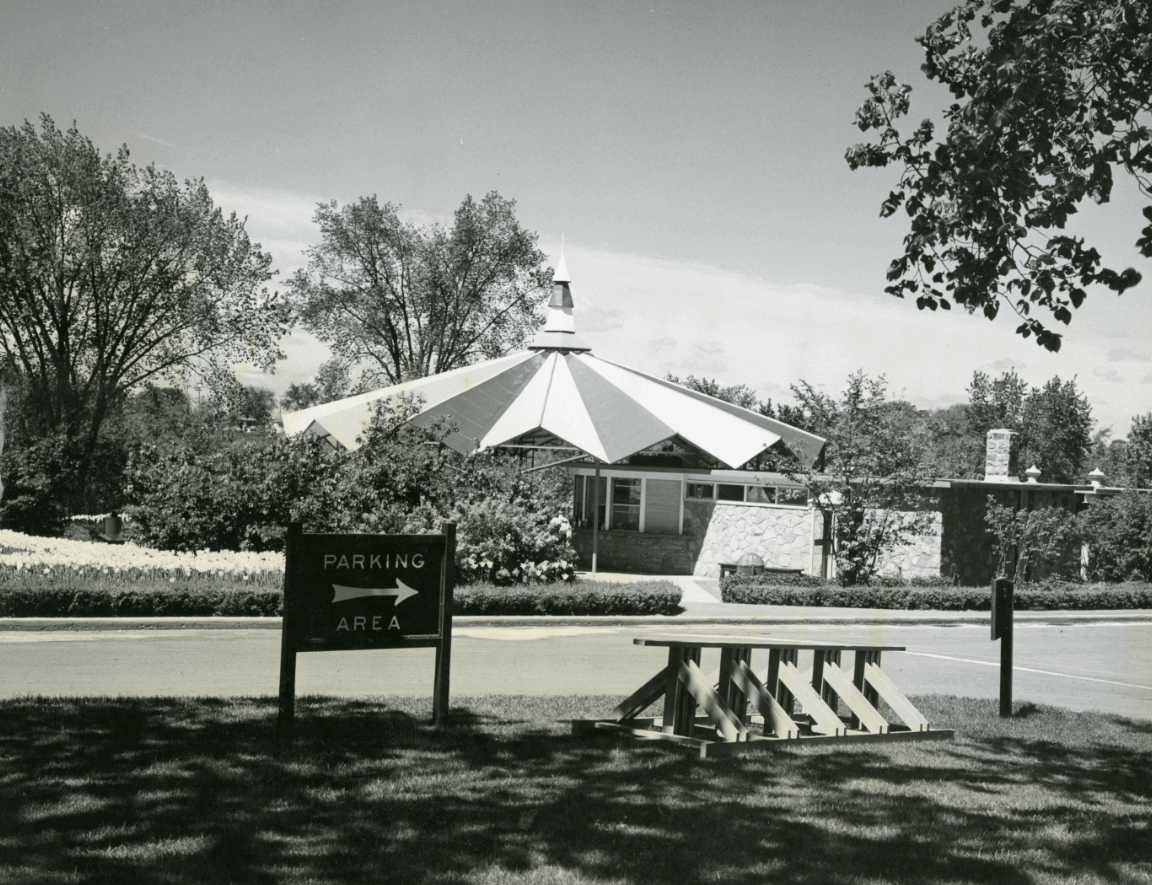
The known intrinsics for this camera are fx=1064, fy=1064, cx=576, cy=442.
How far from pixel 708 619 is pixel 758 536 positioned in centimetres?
712

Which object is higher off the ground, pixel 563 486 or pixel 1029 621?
pixel 563 486

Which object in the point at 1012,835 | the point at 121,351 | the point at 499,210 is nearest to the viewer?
the point at 1012,835

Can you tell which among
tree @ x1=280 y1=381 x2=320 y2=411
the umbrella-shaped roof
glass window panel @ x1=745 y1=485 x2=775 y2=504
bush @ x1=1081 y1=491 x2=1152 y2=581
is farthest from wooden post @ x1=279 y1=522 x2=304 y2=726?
tree @ x1=280 y1=381 x2=320 y2=411

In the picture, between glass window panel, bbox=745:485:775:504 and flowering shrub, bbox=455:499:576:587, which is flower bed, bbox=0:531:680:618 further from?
glass window panel, bbox=745:485:775:504

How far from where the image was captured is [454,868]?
4.33 meters

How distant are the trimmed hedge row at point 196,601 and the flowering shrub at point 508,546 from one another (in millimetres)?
740

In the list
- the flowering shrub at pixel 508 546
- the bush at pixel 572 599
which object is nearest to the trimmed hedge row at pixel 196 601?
the bush at pixel 572 599

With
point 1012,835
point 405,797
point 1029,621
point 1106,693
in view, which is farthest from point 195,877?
point 1029,621

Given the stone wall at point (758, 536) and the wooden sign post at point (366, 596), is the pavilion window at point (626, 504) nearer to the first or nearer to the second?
the stone wall at point (758, 536)

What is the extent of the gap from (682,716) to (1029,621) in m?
14.4

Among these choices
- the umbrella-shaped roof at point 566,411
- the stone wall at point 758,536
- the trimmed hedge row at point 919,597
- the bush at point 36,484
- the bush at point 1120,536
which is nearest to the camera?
the trimmed hedge row at point 919,597

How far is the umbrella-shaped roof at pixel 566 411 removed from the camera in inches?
854

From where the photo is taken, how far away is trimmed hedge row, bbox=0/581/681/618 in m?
13.1

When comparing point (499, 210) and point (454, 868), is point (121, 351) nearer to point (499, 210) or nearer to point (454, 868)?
point (499, 210)
